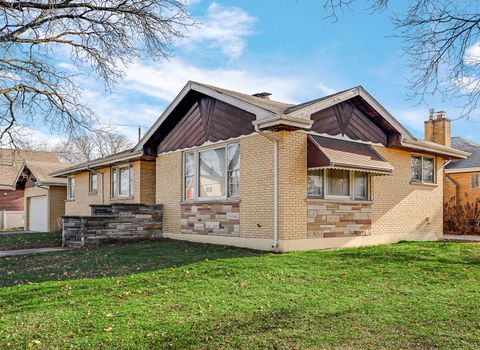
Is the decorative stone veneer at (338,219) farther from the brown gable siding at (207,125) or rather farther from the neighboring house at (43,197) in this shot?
the neighboring house at (43,197)

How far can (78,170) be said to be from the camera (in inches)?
850

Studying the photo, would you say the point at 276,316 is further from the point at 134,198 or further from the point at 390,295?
the point at 134,198

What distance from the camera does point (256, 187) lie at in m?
11.6

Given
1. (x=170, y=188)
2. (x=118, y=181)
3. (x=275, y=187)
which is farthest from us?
(x=118, y=181)

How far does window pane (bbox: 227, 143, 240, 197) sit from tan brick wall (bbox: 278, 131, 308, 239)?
178 centimetres

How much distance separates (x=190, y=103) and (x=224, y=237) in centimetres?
465

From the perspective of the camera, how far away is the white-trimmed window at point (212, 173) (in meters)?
12.5

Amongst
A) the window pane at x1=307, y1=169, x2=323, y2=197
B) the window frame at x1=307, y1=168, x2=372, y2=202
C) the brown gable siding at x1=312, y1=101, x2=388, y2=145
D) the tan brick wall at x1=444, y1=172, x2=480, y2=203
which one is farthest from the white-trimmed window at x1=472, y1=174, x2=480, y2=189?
the window pane at x1=307, y1=169, x2=323, y2=197

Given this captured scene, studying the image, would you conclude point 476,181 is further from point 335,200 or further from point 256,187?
point 256,187

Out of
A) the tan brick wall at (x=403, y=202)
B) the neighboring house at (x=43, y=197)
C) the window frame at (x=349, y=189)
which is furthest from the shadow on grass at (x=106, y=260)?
the neighboring house at (x=43, y=197)

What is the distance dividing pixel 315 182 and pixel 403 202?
4.66 metres

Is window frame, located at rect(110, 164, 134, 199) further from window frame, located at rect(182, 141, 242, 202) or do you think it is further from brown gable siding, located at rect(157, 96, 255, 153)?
window frame, located at rect(182, 141, 242, 202)

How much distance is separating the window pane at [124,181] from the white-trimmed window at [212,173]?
436 centimetres

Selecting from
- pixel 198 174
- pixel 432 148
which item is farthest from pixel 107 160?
pixel 432 148
